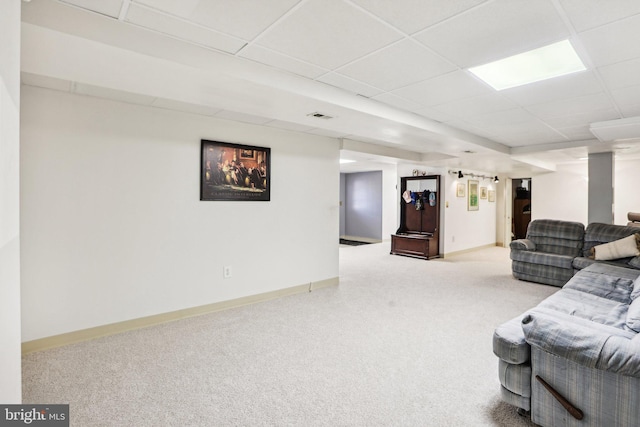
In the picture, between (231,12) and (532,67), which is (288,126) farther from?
(532,67)

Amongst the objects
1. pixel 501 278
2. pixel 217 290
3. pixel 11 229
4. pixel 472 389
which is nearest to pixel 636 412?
pixel 472 389

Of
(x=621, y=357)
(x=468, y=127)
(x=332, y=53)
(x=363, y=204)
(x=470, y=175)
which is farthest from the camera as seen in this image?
(x=363, y=204)

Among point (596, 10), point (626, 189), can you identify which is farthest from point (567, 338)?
point (626, 189)

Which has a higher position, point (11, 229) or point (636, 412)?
point (11, 229)

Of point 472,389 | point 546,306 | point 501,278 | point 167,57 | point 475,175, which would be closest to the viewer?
point 167,57

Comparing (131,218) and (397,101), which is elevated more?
(397,101)

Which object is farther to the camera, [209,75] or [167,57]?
[209,75]

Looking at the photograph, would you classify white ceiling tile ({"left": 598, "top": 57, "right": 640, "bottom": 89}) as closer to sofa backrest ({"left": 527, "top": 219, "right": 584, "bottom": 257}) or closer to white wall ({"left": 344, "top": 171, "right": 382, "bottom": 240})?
sofa backrest ({"left": 527, "top": 219, "right": 584, "bottom": 257})

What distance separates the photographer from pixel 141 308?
3.31 meters

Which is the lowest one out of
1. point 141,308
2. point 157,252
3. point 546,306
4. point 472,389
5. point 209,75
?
point 472,389

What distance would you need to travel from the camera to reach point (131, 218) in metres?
3.23

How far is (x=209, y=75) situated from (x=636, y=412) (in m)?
2.95

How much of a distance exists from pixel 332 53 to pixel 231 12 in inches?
28.3

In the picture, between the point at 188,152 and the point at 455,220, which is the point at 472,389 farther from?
the point at 455,220
